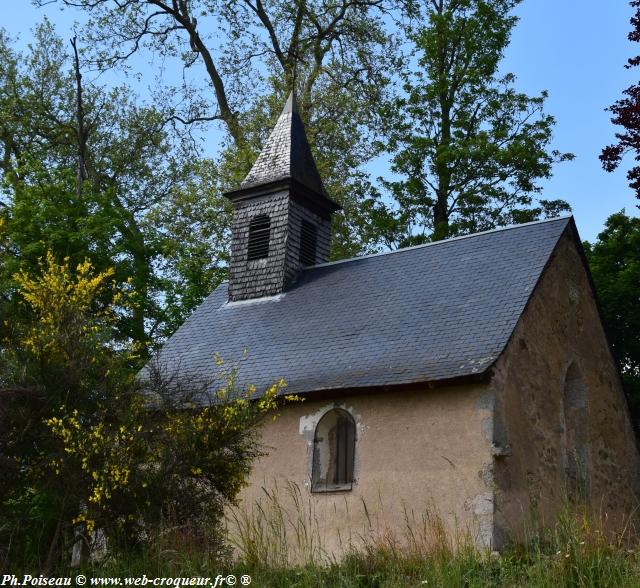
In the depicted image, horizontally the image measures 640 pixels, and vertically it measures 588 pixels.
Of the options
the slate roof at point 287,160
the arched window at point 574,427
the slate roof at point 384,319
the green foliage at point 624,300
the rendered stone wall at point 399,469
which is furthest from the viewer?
the green foliage at point 624,300

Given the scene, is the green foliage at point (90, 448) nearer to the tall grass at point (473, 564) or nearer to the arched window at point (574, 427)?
the tall grass at point (473, 564)

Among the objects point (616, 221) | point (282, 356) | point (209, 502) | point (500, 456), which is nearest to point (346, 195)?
point (616, 221)

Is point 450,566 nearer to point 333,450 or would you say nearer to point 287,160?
point 333,450

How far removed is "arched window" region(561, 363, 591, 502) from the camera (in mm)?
14844

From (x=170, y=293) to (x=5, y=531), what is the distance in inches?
562

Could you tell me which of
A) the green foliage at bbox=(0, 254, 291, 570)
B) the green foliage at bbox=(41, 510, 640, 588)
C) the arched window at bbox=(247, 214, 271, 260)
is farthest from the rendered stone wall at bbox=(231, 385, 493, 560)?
the arched window at bbox=(247, 214, 271, 260)

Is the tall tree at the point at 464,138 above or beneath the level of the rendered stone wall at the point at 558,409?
above

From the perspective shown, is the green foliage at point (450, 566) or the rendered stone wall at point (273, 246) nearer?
the green foliage at point (450, 566)

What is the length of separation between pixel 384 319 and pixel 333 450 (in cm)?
261

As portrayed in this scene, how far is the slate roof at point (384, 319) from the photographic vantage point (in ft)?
46.2

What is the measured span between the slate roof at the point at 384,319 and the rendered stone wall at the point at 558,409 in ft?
1.54

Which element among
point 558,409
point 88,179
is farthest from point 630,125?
point 88,179

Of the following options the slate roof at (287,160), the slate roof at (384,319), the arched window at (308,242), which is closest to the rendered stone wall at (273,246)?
the arched window at (308,242)

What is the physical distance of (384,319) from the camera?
15922mm
